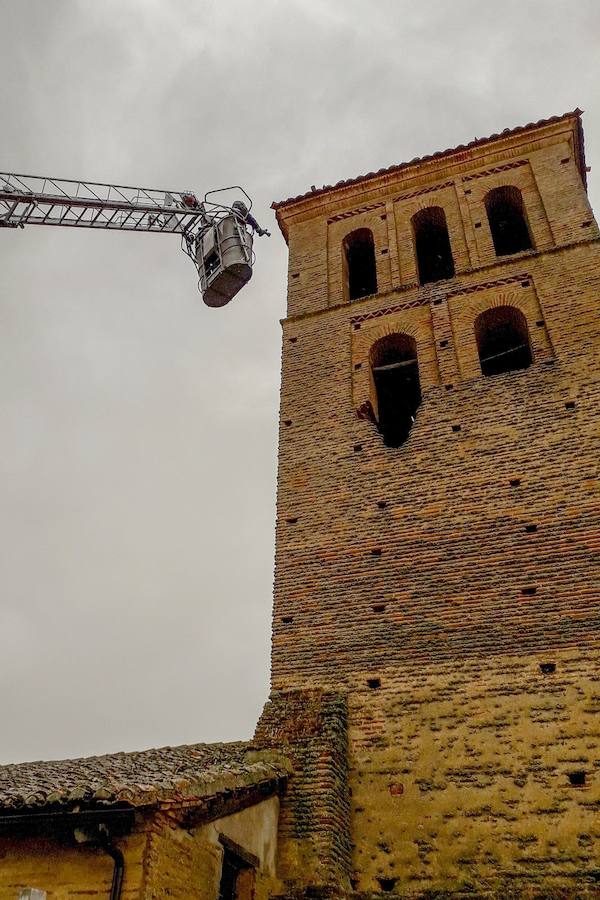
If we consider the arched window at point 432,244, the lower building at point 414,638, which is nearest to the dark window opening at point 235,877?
the lower building at point 414,638

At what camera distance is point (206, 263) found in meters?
16.9

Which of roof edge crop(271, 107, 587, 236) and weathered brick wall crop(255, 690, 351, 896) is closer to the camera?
weathered brick wall crop(255, 690, 351, 896)

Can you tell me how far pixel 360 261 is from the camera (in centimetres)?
1570

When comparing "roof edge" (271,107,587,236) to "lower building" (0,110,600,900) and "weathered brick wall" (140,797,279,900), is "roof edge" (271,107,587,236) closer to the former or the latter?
"lower building" (0,110,600,900)

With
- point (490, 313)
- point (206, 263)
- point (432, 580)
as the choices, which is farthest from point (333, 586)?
point (206, 263)

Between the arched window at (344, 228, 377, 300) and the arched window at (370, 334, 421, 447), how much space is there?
2444 mm

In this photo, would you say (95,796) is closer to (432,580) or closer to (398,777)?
(398,777)

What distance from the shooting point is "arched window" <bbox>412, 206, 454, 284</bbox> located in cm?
1504

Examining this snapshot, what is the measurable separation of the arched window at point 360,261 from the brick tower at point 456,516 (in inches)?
3.5

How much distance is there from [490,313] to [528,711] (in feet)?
22.1

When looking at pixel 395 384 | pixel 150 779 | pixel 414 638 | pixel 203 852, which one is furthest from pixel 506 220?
pixel 203 852

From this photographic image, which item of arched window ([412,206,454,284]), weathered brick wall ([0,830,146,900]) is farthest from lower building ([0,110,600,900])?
arched window ([412,206,454,284])

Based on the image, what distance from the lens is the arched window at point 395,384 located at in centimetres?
1274

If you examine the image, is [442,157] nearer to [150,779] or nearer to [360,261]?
[360,261]
